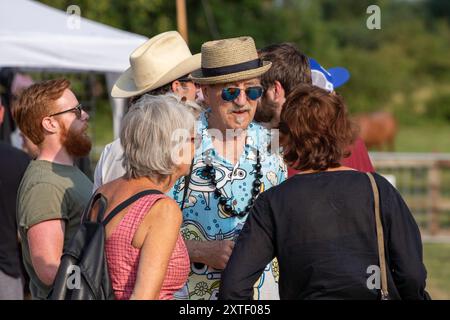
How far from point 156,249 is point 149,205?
0.50ft

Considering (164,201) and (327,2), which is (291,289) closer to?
(164,201)

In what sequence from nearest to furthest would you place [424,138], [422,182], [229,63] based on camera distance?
1. [229,63]
2. [422,182]
3. [424,138]

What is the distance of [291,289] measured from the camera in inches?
120

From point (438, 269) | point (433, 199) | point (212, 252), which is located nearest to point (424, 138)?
point (433, 199)

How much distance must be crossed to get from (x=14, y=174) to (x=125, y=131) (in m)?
2.61

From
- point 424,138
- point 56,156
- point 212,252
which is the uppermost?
point 424,138

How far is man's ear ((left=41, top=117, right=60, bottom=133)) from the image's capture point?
3.67m

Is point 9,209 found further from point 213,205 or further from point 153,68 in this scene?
point 213,205

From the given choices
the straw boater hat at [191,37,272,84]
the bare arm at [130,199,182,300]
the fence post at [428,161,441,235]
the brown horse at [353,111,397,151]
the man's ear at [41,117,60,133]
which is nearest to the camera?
the bare arm at [130,199,182,300]

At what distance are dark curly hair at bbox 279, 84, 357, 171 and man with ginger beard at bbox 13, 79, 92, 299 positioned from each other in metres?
0.96

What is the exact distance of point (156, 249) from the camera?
2895 mm

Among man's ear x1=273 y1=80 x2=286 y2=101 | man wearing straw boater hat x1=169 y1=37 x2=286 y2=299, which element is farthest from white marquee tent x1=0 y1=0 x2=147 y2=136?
man wearing straw boater hat x1=169 y1=37 x2=286 y2=299

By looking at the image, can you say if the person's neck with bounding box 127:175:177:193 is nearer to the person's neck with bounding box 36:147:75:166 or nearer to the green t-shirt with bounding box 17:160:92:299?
the green t-shirt with bounding box 17:160:92:299

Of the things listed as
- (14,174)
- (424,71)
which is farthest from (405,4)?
(14,174)
